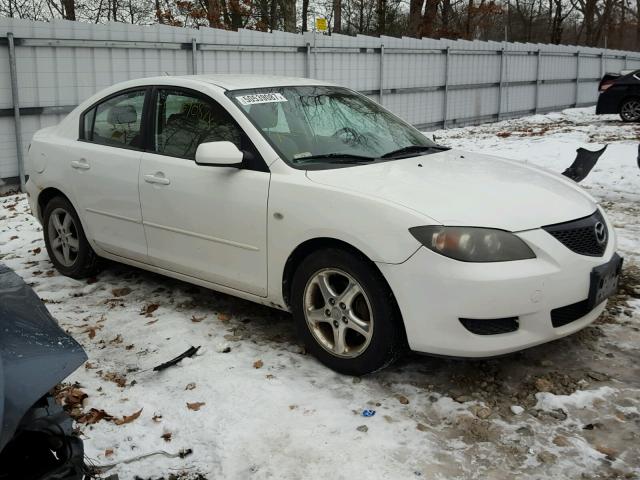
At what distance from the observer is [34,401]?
1.84 m

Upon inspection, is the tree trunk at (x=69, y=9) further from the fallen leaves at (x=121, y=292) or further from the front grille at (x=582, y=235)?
the front grille at (x=582, y=235)

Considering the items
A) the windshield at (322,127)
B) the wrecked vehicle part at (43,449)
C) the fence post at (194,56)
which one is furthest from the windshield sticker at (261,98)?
the fence post at (194,56)

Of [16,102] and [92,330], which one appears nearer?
[92,330]

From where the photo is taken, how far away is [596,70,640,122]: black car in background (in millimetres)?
16719

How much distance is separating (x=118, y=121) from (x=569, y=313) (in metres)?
3.46

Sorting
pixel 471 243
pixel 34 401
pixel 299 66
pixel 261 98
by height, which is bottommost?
pixel 34 401

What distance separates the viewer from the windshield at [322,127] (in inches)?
162

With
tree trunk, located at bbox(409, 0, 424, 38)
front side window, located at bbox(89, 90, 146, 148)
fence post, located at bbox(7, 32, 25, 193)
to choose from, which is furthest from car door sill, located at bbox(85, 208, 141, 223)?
tree trunk, located at bbox(409, 0, 424, 38)

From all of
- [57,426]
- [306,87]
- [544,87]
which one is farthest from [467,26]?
[57,426]

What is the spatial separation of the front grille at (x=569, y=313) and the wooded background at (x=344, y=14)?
1546 centimetres

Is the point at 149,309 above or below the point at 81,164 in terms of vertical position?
below

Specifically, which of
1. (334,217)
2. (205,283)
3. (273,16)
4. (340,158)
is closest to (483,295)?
(334,217)

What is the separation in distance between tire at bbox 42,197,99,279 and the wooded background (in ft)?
43.7

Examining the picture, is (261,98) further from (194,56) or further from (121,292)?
(194,56)
